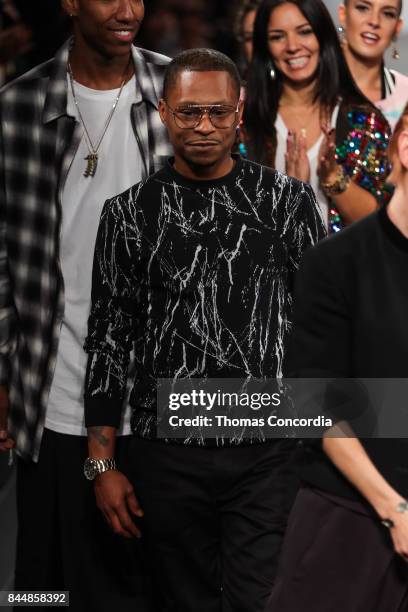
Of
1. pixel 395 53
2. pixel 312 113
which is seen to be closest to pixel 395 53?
pixel 395 53

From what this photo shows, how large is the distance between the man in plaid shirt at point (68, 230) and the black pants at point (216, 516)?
23cm

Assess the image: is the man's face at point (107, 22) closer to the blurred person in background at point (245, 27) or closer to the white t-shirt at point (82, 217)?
the white t-shirt at point (82, 217)

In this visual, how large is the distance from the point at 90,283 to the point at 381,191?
757 mm

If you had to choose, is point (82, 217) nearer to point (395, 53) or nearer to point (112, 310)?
point (112, 310)

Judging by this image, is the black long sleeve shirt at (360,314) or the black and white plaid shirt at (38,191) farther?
the black and white plaid shirt at (38,191)

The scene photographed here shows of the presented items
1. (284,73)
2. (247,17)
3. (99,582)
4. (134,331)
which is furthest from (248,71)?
(99,582)

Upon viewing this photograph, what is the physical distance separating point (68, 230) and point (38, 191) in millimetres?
116

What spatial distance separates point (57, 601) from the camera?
3092 millimetres

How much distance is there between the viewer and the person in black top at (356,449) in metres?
2.16

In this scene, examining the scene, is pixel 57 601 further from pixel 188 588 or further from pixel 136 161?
pixel 136 161

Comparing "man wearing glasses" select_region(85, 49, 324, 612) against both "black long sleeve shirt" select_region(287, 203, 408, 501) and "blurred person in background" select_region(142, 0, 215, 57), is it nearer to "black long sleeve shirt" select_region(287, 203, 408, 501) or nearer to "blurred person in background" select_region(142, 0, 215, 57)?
"black long sleeve shirt" select_region(287, 203, 408, 501)

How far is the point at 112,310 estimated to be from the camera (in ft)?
9.18

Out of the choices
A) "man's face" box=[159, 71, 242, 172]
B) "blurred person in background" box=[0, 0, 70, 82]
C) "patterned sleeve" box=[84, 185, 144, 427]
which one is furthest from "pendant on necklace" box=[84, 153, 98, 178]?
"blurred person in background" box=[0, 0, 70, 82]

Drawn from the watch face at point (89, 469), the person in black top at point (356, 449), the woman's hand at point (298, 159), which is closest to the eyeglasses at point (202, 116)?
the person in black top at point (356, 449)
